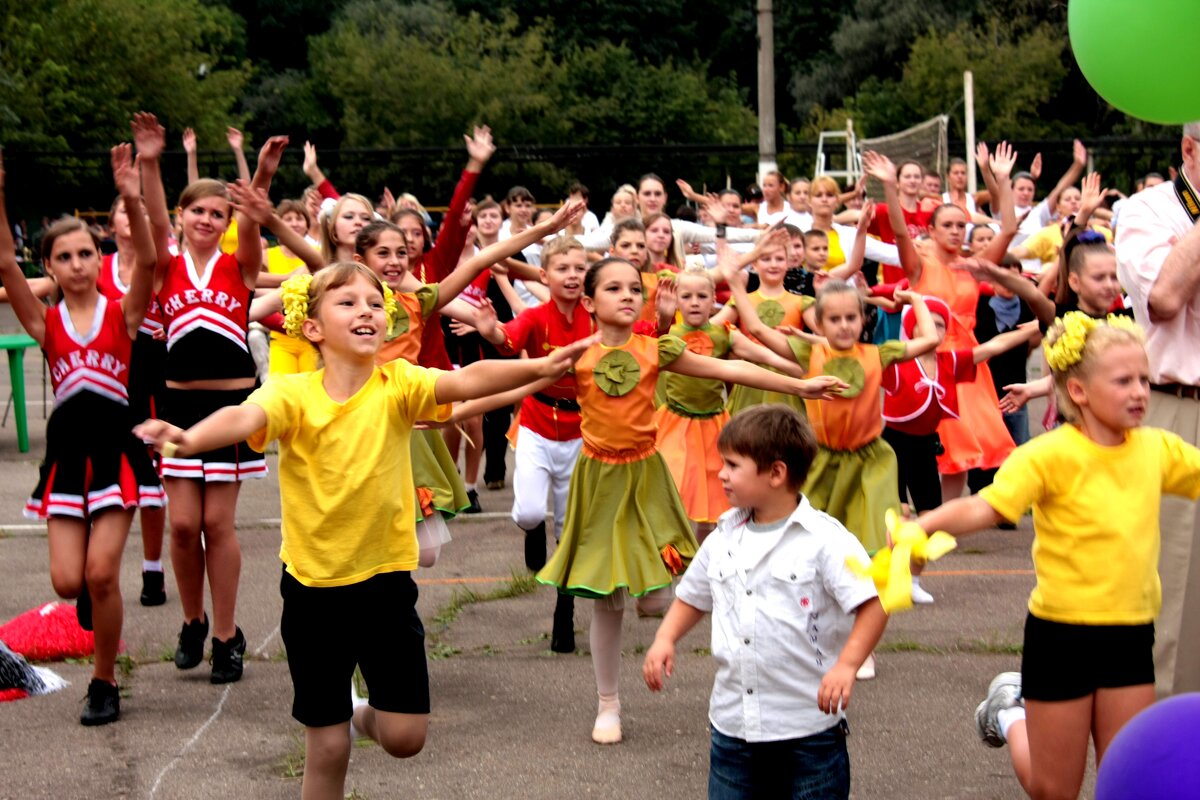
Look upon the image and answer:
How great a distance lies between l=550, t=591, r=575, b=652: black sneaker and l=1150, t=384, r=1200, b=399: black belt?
284 cm

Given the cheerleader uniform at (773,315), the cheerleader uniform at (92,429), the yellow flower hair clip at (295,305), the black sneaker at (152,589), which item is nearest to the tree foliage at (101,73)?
the black sneaker at (152,589)

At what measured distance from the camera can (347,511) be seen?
454 cm

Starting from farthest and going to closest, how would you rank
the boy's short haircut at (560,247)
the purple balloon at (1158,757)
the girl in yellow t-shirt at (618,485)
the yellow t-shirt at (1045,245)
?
the yellow t-shirt at (1045,245), the boy's short haircut at (560,247), the girl in yellow t-shirt at (618,485), the purple balloon at (1158,757)

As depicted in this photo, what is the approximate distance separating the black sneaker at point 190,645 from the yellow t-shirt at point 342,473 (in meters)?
2.14

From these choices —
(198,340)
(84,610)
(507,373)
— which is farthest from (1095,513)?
(84,610)

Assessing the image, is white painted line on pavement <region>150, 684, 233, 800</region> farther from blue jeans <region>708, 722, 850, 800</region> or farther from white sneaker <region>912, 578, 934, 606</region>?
white sneaker <region>912, 578, 934, 606</region>

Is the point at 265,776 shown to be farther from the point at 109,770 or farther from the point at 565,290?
the point at 565,290

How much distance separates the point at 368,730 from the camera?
4.95 metres

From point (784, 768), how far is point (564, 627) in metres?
2.82

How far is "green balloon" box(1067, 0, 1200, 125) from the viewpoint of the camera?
438 cm

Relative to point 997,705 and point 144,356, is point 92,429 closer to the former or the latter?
point 144,356

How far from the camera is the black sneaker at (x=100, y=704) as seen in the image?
591 cm

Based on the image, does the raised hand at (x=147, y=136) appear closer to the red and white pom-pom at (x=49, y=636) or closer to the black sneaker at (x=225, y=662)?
the black sneaker at (x=225, y=662)

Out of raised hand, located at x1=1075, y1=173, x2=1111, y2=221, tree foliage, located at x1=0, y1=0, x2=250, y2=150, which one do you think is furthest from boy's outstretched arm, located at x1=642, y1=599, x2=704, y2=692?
tree foliage, located at x1=0, y1=0, x2=250, y2=150
